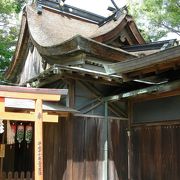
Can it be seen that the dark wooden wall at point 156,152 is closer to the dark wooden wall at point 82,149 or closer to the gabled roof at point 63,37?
the dark wooden wall at point 82,149

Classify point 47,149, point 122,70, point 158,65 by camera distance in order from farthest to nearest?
point 47,149
point 122,70
point 158,65

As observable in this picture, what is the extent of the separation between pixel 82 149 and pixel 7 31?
11.6m

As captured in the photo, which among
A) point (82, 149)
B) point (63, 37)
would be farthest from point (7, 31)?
point (82, 149)

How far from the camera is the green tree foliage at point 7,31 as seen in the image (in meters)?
15.9

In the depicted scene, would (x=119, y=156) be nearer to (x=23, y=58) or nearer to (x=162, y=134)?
(x=162, y=134)

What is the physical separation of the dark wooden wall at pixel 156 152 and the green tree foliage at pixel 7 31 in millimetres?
10095

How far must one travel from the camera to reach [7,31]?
17859mm

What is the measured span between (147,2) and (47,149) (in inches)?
523

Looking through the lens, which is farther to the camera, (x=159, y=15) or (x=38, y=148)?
(x=159, y=15)

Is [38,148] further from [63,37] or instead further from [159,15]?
[159,15]

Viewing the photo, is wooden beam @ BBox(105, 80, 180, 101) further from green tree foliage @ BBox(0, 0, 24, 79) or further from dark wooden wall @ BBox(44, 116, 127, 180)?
green tree foliage @ BBox(0, 0, 24, 79)

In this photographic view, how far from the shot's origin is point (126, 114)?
9078 millimetres

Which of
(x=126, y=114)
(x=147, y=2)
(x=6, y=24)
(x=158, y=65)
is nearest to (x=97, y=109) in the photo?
(x=126, y=114)

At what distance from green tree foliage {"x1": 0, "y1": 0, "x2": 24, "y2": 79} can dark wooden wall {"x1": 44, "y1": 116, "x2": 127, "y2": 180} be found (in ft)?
29.2
